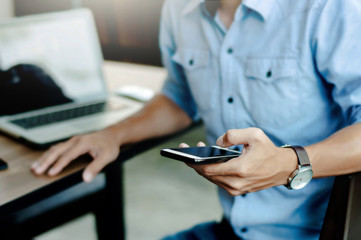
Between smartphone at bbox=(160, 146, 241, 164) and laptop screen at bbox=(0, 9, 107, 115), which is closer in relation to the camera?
smartphone at bbox=(160, 146, 241, 164)

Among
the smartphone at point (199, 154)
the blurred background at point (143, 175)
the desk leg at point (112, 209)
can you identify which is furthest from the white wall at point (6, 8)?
the smartphone at point (199, 154)

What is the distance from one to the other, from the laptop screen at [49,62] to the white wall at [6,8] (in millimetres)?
399

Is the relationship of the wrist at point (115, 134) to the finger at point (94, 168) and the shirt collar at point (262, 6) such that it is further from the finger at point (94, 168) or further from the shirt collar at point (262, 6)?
the shirt collar at point (262, 6)

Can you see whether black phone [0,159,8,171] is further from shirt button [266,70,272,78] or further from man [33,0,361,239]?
shirt button [266,70,272,78]

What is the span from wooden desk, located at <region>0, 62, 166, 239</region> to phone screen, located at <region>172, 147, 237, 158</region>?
30 centimetres

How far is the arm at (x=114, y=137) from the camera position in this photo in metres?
0.79

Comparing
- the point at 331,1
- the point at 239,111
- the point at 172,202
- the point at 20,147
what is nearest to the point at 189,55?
the point at 239,111

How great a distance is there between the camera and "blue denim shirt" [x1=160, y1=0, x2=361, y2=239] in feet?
2.27

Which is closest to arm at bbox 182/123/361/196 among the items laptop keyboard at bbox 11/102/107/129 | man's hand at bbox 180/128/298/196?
man's hand at bbox 180/128/298/196

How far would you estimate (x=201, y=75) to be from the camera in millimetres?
911

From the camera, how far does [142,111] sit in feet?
3.38

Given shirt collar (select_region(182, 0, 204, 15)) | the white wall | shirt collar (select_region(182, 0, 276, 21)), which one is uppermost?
shirt collar (select_region(182, 0, 276, 21))

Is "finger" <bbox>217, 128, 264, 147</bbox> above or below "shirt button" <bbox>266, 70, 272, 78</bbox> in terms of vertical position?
below

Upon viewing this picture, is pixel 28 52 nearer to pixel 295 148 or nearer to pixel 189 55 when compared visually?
pixel 189 55
